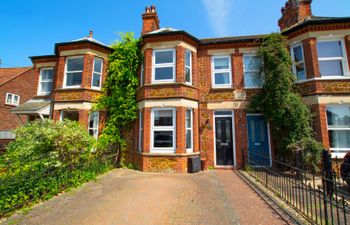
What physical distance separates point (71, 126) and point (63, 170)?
6.24ft

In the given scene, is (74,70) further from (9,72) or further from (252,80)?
(9,72)

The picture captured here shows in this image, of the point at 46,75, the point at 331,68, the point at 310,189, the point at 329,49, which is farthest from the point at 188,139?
the point at 46,75

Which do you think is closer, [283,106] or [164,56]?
[283,106]

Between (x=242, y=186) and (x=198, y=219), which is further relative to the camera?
(x=242, y=186)

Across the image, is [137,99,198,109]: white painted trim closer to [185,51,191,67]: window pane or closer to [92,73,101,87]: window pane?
[185,51,191,67]: window pane

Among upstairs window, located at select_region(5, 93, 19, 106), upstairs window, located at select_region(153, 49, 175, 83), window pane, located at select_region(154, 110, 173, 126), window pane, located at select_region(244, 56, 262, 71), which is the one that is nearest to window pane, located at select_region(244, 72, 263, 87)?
window pane, located at select_region(244, 56, 262, 71)

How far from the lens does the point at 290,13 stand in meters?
13.1

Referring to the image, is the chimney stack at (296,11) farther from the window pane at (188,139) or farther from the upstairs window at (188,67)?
the window pane at (188,139)

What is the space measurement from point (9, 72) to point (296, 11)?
3116 centimetres

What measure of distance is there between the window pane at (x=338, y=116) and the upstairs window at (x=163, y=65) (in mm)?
8294

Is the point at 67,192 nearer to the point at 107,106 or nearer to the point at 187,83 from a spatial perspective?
the point at 107,106

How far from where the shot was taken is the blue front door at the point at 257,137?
1072 cm

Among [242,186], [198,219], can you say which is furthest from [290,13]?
[198,219]

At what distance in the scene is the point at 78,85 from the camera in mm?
11992
